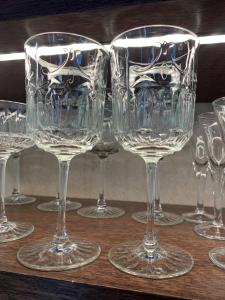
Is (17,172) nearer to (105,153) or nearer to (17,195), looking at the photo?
(17,195)

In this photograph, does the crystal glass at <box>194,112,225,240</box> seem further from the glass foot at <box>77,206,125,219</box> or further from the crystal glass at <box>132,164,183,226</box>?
the glass foot at <box>77,206,125,219</box>

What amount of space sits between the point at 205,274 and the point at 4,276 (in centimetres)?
24

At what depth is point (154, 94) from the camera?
404 mm

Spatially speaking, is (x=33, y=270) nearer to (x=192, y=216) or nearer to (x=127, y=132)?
(x=127, y=132)

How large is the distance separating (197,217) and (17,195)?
0.51 m

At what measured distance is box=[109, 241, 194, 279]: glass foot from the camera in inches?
14.6

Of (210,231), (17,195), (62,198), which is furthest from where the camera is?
(17,195)

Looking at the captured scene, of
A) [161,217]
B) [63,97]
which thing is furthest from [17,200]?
[63,97]

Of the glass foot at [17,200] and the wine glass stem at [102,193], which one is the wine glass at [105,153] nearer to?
the wine glass stem at [102,193]

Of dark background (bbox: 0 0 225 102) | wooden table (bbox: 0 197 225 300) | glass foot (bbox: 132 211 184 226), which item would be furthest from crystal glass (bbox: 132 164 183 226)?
dark background (bbox: 0 0 225 102)

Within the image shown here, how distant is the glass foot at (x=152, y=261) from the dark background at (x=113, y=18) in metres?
0.37

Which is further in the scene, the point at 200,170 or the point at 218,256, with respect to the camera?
the point at 200,170

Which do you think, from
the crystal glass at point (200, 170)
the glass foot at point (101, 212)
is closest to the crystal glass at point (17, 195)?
the glass foot at point (101, 212)

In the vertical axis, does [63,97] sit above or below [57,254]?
above
